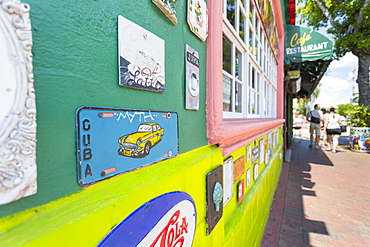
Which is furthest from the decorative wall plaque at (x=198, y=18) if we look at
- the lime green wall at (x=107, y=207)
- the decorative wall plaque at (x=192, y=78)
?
the lime green wall at (x=107, y=207)

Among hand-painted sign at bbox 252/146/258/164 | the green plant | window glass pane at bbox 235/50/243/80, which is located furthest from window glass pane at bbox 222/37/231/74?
the green plant

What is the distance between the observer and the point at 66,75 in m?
0.55

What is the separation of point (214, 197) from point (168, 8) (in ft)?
3.94

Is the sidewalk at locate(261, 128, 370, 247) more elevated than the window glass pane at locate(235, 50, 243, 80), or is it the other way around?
the window glass pane at locate(235, 50, 243, 80)

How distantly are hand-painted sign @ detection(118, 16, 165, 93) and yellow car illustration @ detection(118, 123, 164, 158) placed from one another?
171 mm

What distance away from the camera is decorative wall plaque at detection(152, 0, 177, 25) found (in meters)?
0.88

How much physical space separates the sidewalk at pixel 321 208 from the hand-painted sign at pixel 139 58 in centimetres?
289

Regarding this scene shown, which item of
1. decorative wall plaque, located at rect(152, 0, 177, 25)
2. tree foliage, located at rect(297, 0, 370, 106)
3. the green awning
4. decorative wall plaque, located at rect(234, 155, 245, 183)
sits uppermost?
Answer: tree foliage, located at rect(297, 0, 370, 106)

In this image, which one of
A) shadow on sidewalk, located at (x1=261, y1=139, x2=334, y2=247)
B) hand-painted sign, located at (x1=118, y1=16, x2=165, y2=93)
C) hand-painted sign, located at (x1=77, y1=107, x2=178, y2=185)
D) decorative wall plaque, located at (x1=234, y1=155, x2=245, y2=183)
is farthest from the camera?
shadow on sidewalk, located at (x1=261, y1=139, x2=334, y2=247)

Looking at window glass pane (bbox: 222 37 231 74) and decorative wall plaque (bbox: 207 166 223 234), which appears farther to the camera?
window glass pane (bbox: 222 37 231 74)

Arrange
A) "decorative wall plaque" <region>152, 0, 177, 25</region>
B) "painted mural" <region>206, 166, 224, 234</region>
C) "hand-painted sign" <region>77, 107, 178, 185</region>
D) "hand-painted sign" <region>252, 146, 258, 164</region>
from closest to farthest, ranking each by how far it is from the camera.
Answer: "hand-painted sign" <region>77, 107, 178, 185</region>
"decorative wall plaque" <region>152, 0, 177, 25</region>
"painted mural" <region>206, 166, 224, 234</region>
"hand-painted sign" <region>252, 146, 258, 164</region>

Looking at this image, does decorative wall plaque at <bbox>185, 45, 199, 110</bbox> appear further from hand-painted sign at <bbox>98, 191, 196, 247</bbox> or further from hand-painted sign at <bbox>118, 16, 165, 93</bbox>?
hand-painted sign at <bbox>98, 191, 196, 247</bbox>

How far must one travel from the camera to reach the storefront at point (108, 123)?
0.45m

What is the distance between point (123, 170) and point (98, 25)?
508 mm
